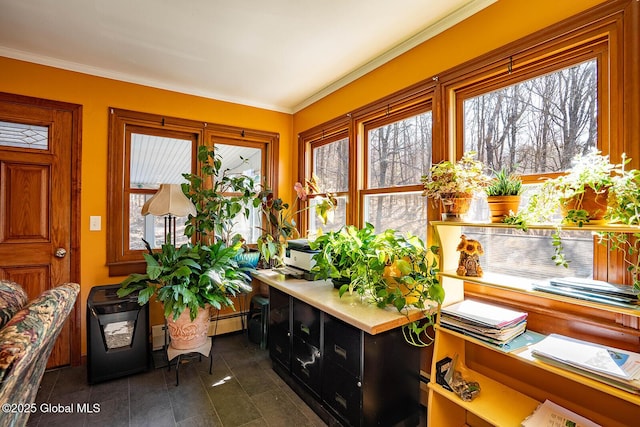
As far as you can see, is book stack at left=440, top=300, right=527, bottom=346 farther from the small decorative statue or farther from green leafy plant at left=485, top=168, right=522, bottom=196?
green leafy plant at left=485, top=168, right=522, bottom=196

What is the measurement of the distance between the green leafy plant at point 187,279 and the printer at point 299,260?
15.8 inches

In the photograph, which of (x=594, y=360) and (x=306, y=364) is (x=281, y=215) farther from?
(x=594, y=360)

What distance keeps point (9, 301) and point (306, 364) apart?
5.15ft

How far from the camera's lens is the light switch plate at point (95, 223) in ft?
8.71

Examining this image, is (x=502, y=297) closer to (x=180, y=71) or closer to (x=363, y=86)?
(x=363, y=86)

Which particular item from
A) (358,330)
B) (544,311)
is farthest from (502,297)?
(358,330)

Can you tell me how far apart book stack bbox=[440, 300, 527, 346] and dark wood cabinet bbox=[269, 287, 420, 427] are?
32 centimetres

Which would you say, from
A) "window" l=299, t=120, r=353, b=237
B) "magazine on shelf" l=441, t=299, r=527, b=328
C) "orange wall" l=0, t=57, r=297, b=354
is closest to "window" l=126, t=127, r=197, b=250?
"orange wall" l=0, t=57, r=297, b=354

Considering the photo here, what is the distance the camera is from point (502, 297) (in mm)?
1691

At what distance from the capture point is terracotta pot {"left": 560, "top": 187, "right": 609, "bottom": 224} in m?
1.11

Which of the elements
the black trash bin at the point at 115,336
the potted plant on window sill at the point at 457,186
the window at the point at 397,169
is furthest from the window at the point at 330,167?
the black trash bin at the point at 115,336

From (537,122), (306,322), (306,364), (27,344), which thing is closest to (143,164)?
(306,322)

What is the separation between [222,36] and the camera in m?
2.14

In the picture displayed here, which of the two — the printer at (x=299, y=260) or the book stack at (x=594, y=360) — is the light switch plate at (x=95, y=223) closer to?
the printer at (x=299, y=260)
